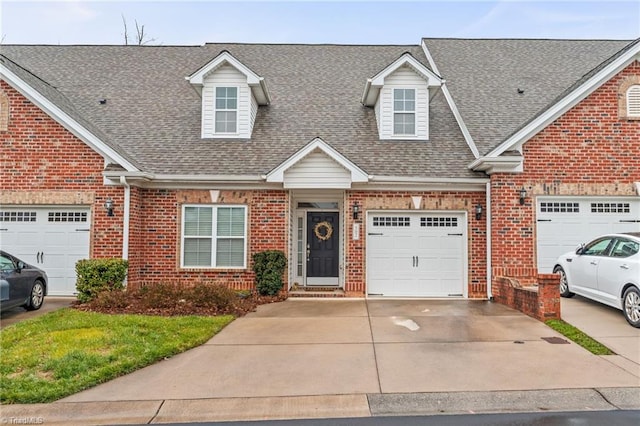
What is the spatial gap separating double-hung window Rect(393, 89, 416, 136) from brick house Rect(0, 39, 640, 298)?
0.14 feet

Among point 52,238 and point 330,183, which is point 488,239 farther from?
point 52,238

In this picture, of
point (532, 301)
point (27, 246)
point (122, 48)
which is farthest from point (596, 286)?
point (122, 48)

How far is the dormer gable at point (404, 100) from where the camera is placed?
43.1 ft

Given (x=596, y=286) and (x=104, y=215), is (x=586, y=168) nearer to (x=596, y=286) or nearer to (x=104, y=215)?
(x=596, y=286)

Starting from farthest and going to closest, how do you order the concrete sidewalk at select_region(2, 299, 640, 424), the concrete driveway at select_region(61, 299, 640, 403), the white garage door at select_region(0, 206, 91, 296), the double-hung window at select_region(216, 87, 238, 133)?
the double-hung window at select_region(216, 87, 238, 133) < the white garage door at select_region(0, 206, 91, 296) < the concrete driveway at select_region(61, 299, 640, 403) < the concrete sidewalk at select_region(2, 299, 640, 424)

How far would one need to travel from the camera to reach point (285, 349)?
23.6ft

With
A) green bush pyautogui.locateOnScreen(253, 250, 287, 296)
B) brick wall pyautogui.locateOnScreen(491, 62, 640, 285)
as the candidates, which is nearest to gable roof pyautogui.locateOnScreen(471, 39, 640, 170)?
brick wall pyautogui.locateOnScreen(491, 62, 640, 285)

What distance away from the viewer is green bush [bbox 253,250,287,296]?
11492mm

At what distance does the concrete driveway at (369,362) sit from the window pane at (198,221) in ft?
→ 12.1

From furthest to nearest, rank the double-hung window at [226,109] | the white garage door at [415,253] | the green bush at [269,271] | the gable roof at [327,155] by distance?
the double-hung window at [226,109], the white garage door at [415,253], the green bush at [269,271], the gable roof at [327,155]

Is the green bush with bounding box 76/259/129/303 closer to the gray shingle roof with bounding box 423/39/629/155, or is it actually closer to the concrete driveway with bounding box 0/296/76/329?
the concrete driveway with bounding box 0/296/76/329

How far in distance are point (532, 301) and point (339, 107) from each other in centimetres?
849

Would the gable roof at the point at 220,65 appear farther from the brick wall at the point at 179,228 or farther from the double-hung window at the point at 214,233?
the double-hung window at the point at 214,233

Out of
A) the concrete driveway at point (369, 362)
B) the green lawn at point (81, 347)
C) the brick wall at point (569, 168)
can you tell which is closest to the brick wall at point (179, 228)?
the green lawn at point (81, 347)
